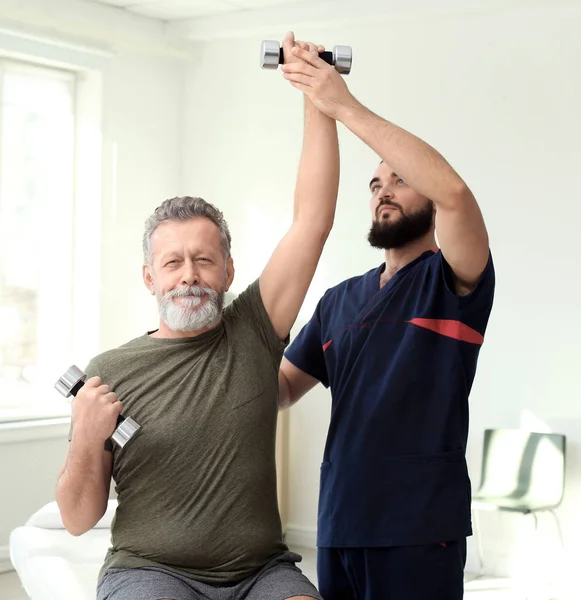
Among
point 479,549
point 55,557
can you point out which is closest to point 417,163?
point 55,557

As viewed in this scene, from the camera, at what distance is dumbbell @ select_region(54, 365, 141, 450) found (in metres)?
1.65

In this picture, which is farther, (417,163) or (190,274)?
(190,274)

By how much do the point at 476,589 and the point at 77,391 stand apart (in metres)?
2.94

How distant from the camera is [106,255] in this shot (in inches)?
204

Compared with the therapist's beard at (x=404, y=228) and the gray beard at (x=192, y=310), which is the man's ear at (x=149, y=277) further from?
the therapist's beard at (x=404, y=228)

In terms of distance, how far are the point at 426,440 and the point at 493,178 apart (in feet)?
8.97

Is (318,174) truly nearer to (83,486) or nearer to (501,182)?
(83,486)

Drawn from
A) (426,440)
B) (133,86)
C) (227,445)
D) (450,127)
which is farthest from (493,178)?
(227,445)

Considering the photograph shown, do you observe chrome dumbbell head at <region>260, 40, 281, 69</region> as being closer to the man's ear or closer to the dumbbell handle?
the dumbbell handle

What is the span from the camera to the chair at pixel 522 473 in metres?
4.10

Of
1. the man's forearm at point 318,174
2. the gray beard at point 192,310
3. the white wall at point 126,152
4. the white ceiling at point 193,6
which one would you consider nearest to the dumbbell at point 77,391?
the gray beard at point 192,310

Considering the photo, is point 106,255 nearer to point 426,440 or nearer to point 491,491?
point 491,491

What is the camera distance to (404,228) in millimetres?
2164

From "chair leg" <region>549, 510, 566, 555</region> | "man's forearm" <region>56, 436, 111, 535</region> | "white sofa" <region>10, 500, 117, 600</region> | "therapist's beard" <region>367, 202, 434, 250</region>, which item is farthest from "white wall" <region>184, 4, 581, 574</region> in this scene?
"man's forearm" <region>56, 436, 111, 535</region>
